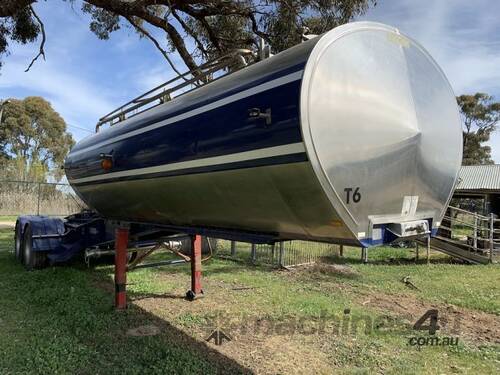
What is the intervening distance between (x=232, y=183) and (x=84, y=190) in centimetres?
453

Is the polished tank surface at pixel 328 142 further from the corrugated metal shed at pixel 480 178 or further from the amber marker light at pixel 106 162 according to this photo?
the corrugated metal shed at pixel 480 178

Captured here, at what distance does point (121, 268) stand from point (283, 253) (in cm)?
452

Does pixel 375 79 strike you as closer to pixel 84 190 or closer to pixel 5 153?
pixel 84 190

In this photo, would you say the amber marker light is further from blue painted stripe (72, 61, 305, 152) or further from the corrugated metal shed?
the corrugated metal shed

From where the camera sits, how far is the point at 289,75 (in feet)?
10.6

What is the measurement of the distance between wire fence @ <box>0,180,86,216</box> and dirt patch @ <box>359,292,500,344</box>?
21.2m

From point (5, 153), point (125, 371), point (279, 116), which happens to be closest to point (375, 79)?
point (279, 116)

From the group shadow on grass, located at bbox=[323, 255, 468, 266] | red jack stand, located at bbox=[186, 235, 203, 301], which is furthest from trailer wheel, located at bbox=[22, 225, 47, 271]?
shadow on grass, located at bbox=[323, 255, 468, 266]

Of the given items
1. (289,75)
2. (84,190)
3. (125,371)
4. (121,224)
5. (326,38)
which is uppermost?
(326,38)

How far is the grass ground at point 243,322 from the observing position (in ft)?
15.8

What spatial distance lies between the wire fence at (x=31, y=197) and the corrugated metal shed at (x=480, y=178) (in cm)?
2122

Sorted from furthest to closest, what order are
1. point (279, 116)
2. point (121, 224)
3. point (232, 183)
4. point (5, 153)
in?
point (5, 153), point (121, 224), point (232, 183), point (279, 116)

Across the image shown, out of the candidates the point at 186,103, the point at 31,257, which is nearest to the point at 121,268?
the point at 186,103

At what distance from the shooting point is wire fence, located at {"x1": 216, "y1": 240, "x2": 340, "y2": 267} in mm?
10594
